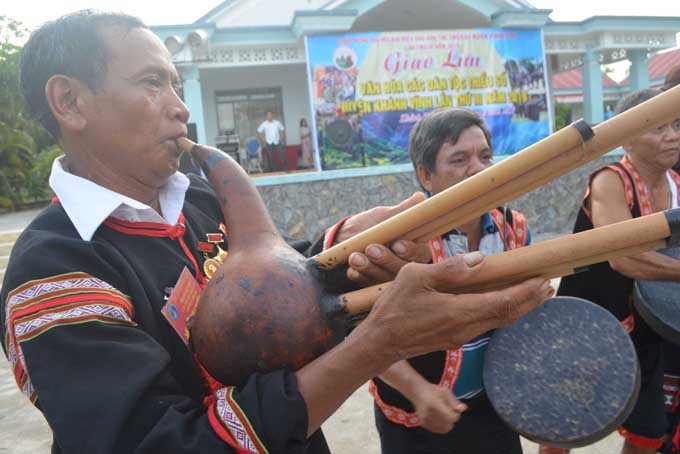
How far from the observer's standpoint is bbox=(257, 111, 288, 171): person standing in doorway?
11.0 metres

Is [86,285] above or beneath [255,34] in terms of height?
beneath

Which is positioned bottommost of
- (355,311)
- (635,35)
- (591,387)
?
(591,387)

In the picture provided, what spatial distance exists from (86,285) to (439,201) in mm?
651

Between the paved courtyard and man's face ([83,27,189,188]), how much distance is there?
7.17 feet

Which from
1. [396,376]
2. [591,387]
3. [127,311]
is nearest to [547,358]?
[591,387]

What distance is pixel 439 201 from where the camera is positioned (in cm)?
83

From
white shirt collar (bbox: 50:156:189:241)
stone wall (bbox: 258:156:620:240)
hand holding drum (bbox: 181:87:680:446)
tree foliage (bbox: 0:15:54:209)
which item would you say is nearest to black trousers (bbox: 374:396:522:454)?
hand holding drum (bbox: 181:87:680:446)

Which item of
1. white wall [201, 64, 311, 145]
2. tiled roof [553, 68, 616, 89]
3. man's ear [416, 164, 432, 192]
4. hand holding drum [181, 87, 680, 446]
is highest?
tiled roof [553, 68, 616, 89]

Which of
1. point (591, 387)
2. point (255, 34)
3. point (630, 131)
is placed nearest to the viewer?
point (630, 131)

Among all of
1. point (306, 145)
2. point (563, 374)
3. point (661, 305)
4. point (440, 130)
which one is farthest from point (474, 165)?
point (306, 145)

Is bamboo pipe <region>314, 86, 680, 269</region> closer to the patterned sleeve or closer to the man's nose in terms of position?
the patterned sleeve

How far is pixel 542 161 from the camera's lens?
31.4 inches

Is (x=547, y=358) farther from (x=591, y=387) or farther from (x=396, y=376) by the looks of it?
(x=396, y=376)

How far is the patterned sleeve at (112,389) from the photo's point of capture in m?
0.85
